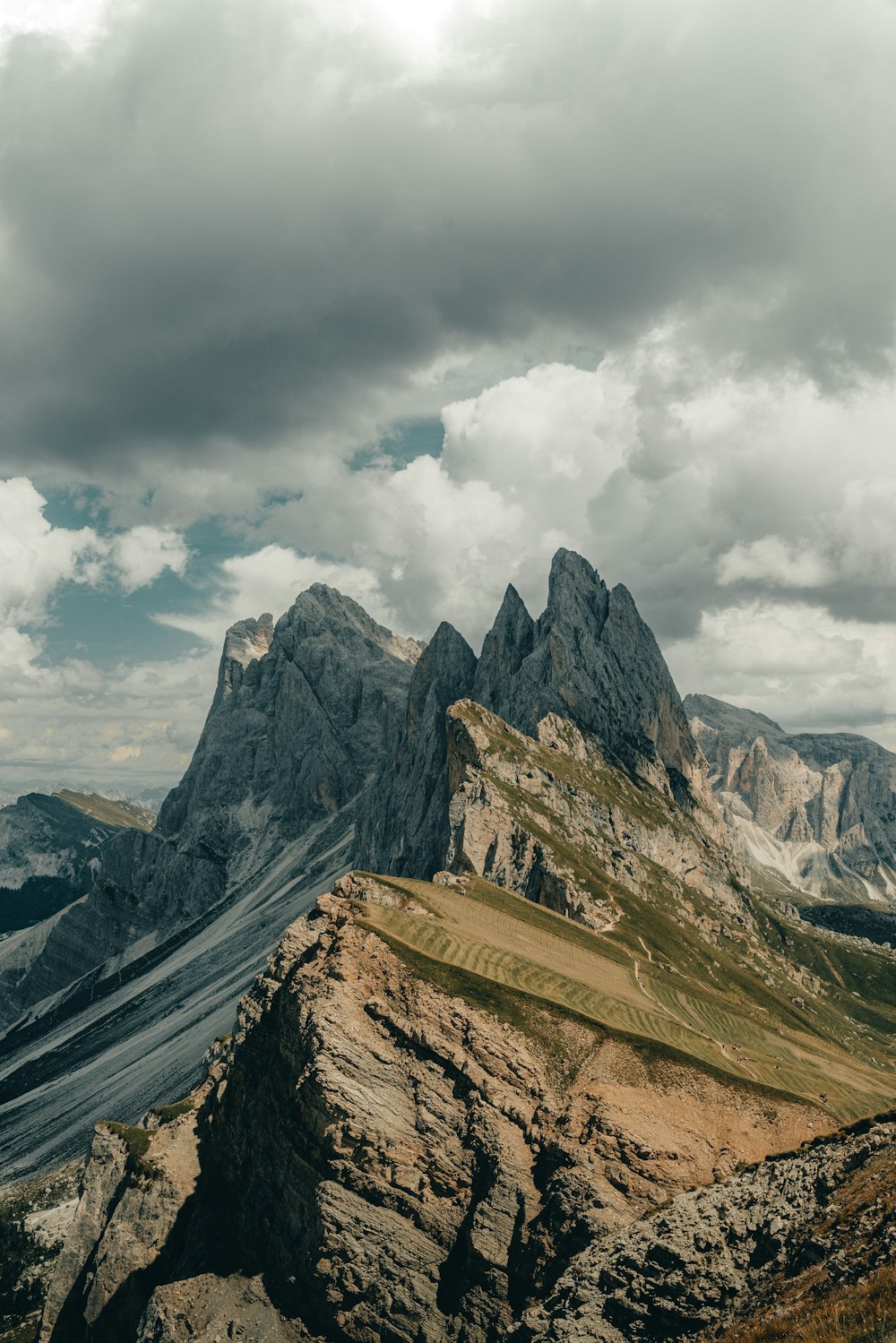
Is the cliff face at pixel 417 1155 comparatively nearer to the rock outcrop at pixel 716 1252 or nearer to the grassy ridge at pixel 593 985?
the rock outcrop at pixel 716 1252

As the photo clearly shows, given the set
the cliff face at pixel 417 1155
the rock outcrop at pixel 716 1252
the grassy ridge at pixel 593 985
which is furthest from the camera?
the grassy ridge at pixel 593 985

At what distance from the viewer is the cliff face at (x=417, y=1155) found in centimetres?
5944

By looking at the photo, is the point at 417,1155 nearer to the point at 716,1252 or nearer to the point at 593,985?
the point at 716,1252

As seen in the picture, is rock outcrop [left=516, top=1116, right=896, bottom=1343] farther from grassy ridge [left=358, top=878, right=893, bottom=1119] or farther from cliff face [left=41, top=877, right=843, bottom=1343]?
grassy ridge [left=358, top=878, right=893, bottom=1119]

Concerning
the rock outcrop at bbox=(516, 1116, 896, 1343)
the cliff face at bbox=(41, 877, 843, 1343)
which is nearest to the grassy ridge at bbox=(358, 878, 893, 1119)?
the cliff face at bbox=(41, 877, 843, 1343)

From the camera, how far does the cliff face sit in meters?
59.4

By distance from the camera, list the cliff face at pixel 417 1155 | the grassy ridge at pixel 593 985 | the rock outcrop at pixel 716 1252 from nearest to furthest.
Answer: the rock outcrop at pixel 716 1252 < the cliff face at pixel 417 1155 < the grassy ridge at pixel 593 985

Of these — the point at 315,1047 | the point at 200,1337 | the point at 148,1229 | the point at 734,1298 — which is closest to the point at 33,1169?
the point at 148,1229

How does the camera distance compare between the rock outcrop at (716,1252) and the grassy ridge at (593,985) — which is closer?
the rock outcrop at (716,1252)

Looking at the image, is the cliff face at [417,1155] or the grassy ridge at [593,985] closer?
the cliff face at [417,1155]

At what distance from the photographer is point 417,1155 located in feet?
215

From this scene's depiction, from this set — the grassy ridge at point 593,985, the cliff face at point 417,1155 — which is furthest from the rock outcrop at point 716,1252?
the grassy ridge at point 593,985

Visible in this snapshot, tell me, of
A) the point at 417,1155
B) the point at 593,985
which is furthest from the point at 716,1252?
the point at 593,985

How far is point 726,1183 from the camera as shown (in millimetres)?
55500
